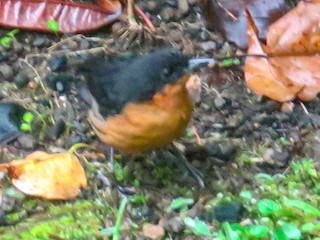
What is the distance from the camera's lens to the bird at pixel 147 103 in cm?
309

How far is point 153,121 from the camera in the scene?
3084 millimetres

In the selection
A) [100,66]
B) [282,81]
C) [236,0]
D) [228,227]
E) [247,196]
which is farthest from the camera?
[236,0]

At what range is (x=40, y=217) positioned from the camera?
306 cm

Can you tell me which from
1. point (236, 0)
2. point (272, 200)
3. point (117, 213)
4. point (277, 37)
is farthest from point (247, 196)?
point (236, 0)

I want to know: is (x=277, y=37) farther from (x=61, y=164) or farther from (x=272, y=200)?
(x=61, y=164)

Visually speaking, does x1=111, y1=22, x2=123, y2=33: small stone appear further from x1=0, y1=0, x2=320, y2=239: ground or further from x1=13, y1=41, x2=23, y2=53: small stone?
x1=13, y1=41, x2=23, y2=53: small stone

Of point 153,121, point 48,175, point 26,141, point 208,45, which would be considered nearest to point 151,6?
point 208,45

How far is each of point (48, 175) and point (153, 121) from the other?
46 centimetres

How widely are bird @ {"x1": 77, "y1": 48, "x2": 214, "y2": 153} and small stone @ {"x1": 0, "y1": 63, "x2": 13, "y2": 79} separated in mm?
792

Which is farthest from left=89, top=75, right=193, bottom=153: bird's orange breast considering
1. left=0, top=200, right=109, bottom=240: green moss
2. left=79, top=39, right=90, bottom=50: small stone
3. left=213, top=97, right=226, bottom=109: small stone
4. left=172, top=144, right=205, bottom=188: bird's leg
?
left=79, top=39, right=90, bottom=50: small stone

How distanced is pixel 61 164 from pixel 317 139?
1121 mm

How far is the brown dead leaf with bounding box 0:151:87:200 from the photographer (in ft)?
10.2

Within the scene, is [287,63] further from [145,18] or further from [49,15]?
[49,15]

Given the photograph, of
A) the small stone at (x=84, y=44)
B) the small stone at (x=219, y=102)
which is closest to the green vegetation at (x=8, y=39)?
the small stone at (x=84, y=44)
